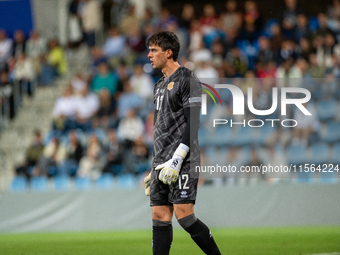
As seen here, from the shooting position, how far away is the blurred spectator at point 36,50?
56.3 feet

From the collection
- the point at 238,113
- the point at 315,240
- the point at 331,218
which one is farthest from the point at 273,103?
the point at 315,240

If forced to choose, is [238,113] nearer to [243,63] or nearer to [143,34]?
[243,63]

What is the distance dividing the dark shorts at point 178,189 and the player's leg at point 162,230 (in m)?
0.08

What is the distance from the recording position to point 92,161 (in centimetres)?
1321

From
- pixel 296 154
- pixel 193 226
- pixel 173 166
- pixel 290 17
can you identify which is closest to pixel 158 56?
pixel 173 166

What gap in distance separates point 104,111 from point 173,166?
383 inches

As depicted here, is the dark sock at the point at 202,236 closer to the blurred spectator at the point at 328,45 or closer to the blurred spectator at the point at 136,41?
the blurred spectator at the point at 328,45

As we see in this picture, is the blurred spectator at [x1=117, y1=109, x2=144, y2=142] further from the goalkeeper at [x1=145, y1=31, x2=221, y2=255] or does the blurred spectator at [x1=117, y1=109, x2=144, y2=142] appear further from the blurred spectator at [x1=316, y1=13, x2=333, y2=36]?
the goalkeeper at [x1=145, y1=31, x2=221, y2=255]

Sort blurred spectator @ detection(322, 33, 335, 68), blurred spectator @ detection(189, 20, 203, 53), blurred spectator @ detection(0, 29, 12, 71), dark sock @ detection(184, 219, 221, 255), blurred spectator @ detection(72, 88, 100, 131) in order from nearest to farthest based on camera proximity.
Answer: dark sock @ detection(184, 219, 221, 255)
blurred spectator @ detection(322, 33, 335, 68)
blurred spectator @ detection(72, 88, 100, 131)
blurred spectator @ detection(189, 20, 203, 53)
blurred spectator @ detection(0, 29, 12, 71)

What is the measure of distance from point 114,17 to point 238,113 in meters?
9.19

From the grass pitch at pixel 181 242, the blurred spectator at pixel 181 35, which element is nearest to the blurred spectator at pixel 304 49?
the blurred spectator at pixel 181 35

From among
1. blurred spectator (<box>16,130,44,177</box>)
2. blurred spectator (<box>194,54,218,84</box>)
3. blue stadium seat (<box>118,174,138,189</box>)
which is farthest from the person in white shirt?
blurred spectator (<box>194,54,218,84</box>)

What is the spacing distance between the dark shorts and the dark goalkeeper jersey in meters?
0.11

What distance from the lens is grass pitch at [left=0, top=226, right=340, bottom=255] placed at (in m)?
7.58
